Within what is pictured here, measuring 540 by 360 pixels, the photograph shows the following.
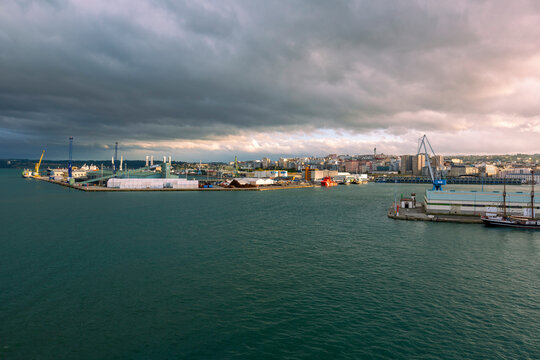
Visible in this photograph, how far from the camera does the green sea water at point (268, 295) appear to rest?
27.3ft

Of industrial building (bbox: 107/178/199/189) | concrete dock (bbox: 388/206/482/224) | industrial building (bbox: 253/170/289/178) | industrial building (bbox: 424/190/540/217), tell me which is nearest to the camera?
concrete dock (bbox: 388/206/482/224)

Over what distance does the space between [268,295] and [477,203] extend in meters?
29.6

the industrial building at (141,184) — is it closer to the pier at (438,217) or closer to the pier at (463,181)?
the pier at (438,217)

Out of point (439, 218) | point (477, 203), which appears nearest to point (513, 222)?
point (477, 203)

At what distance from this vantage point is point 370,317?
9.91m

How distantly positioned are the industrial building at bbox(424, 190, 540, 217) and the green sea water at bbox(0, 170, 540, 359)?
25.6 ft

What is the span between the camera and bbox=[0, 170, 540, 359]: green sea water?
8.31 meters

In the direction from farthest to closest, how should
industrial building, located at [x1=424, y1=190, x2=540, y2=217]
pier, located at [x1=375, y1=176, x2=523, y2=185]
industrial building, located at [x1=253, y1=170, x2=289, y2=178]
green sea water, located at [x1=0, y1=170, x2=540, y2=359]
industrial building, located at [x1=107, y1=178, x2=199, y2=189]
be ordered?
industrial building, located at [x1=253, y1=170, x2=289, y2=178] → pier, located at [x1=375, y1=176, x2=523, y2=185] → industrial building, located at [x1=107, y1=178, x2=199, y2=189] → industrial building, located at [x1=424, y1=190, x2=540, y2=217] → green sea water, located at [x1=0, y1=170, x2=540, y2=359]

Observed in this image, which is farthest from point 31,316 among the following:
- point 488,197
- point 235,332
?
point 488,197

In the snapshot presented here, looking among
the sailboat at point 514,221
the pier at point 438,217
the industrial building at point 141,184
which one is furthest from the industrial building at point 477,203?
the industrial building at point 141,184

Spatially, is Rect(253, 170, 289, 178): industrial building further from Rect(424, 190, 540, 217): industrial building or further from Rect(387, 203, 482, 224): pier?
Rect(424, 190, 540, 217): industrial building

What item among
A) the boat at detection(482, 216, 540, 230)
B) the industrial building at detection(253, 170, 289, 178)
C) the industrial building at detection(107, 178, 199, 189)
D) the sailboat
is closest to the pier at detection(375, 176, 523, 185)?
the industrial building at detection(253, 170, 289, 178)

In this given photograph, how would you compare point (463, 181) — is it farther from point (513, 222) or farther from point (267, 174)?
point (513, 222)

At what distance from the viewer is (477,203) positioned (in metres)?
30.3
